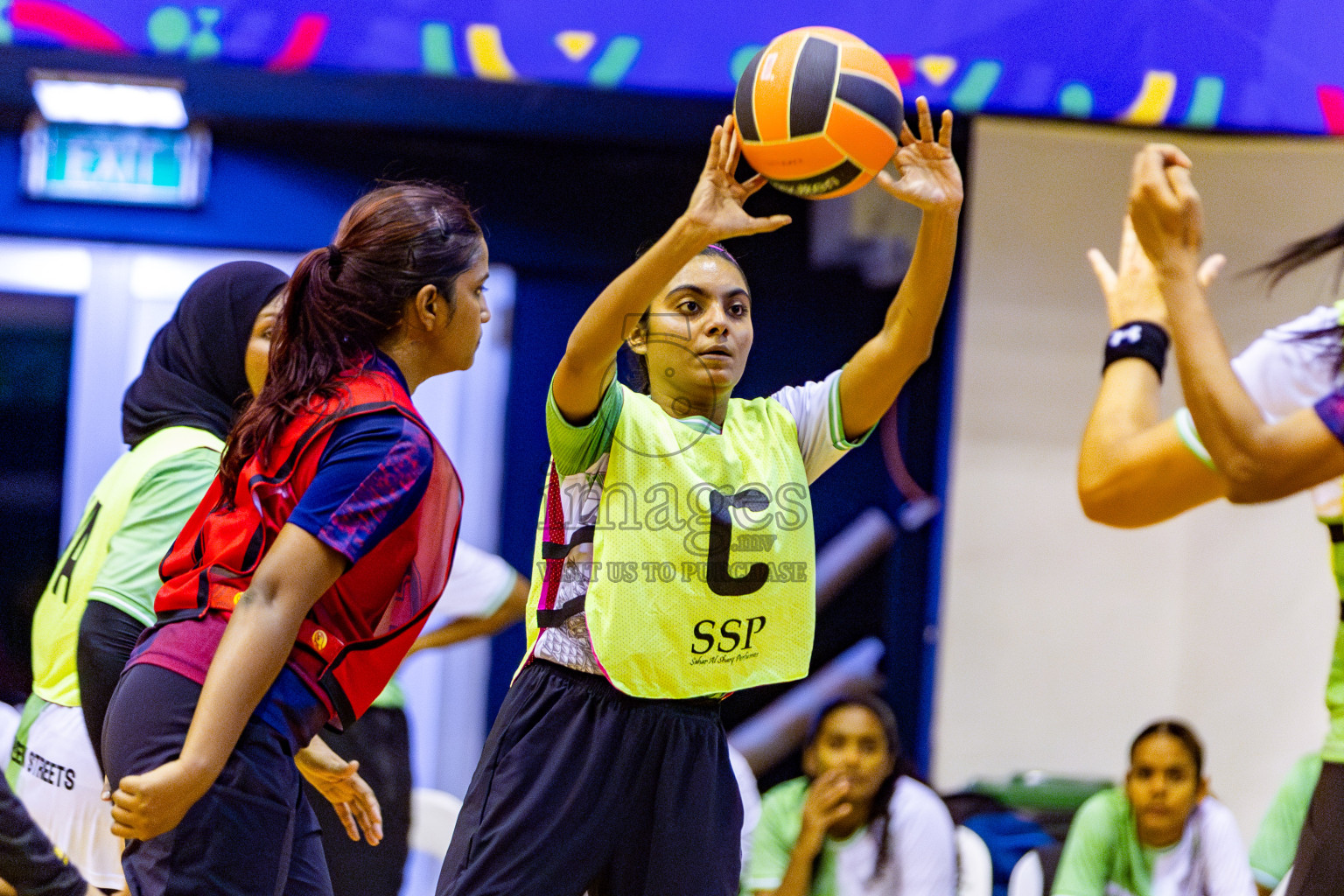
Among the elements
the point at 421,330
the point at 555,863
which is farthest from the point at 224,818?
the point at 421,330

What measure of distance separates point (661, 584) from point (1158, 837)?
9.17 feet

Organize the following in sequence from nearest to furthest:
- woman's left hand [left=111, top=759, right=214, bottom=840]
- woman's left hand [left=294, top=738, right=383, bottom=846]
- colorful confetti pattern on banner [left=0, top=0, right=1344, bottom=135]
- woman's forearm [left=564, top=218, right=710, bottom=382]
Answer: woman's left hand [left=111, top=759, right=214, bottom=840] → woman's forearm [left=564, top=218, right=710, bottom=382] → woman's left hand [left=294, top=738, right=383, bottom=846] → colorful confetti pattern on banner [left=0, top=0, right=1344, bottom=135]

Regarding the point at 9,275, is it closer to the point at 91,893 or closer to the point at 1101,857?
the point at 91,893

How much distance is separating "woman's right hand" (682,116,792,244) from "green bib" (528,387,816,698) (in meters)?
0.46

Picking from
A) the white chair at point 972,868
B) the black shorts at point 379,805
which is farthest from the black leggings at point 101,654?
the white chair at point 972,868

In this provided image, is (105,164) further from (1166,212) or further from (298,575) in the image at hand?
(1166,212)

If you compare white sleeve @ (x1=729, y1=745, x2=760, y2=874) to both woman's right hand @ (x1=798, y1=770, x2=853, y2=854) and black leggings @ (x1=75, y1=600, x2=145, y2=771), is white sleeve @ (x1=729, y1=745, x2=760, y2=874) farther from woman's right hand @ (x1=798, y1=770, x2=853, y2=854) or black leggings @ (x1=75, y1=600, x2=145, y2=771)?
black leggings @ (x1=75, y1=600, x2=145, y2=771)

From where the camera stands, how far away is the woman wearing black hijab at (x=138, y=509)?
3031mm

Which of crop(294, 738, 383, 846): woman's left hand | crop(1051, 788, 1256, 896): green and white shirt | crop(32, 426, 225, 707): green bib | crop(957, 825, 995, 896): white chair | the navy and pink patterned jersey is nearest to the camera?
the navy and pink patterned jersey

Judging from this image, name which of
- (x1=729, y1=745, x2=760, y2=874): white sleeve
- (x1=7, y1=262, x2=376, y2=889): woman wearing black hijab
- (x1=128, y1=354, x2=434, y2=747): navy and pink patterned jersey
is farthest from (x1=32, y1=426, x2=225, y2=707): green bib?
(x1=729, y1=745, x2=760, y2=874): white sleeve

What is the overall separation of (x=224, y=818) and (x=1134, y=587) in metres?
4.78

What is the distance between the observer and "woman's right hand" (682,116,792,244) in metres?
2.38

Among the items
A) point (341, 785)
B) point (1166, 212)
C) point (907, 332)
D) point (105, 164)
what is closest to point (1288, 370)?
point (1166, 212)

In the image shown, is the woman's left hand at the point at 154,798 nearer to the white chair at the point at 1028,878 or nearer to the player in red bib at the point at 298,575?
the player in red bib at the point at 298,575
